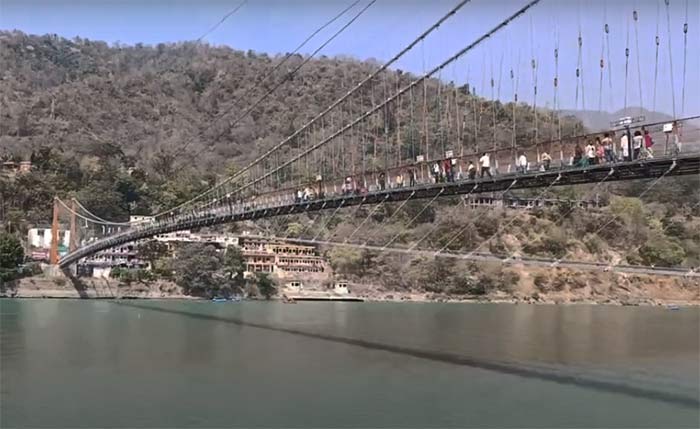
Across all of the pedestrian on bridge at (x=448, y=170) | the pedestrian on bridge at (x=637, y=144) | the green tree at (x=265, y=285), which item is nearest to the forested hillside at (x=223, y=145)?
the green tree at (x=265, y=285)

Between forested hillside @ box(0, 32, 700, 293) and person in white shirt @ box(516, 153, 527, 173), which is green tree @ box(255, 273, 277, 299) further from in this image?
person in white shirt @ box(516, 153, 527, 173)

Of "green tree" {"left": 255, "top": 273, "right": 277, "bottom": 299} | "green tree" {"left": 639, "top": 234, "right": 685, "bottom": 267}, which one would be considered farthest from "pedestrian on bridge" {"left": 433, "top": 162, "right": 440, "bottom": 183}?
"green tree" {"left": 639, "top": 234, "right": 685, "bottom": 267}

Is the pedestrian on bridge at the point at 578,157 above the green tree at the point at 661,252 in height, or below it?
above

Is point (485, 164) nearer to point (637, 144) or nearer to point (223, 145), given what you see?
point (637, 144)

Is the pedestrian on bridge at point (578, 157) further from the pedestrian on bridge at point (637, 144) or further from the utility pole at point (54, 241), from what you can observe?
the utility pole at point (54, 241)

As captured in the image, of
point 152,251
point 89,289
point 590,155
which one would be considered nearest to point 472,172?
point 590,155
